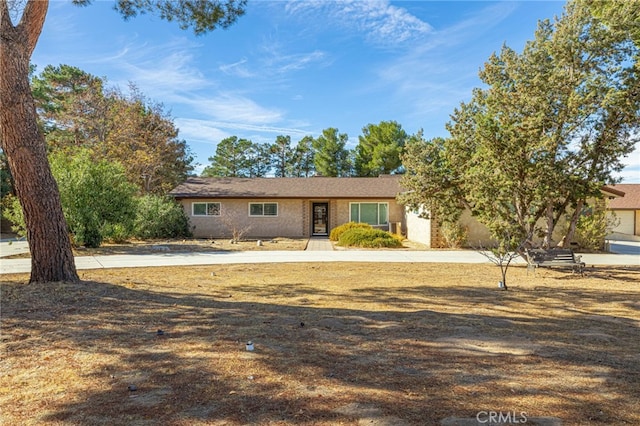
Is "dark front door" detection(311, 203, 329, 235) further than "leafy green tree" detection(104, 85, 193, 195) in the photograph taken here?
No

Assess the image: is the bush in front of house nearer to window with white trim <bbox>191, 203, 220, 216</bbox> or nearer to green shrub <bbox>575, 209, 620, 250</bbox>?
green shrub <bbox>575, 209, 620, 250</bbox>

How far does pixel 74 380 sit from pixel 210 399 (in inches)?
54.9

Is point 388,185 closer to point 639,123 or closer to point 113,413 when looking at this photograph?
point 639,123

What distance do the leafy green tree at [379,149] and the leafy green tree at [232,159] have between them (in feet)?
47.5

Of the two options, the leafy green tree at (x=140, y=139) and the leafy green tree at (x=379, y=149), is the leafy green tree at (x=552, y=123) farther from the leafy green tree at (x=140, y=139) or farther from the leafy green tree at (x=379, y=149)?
the leafy green tree at (x=379, y=149)

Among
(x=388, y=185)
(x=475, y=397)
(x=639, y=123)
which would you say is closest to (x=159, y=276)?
(x=475, y=397)

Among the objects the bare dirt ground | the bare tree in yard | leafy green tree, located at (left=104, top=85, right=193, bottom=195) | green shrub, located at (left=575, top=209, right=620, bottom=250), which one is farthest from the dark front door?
the bare tree in yard

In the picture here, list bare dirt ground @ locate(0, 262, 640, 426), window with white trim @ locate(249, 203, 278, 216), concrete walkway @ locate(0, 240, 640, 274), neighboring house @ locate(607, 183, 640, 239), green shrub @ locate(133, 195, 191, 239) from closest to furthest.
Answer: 1. bare dirt ground @ locate(0, 262, 640, 426)
2. concrete walkway @ locate(0, 240, 640, 274)
3. green shrub @ locate(133, 195, 191, 239)
4. window with white trim @ locate(249, 203, 278, 216)
5. neighboring house @ locate(607, 183, 640, 239)

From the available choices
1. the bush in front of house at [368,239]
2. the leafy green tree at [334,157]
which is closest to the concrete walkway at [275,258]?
the bush in front of house at [368,239]

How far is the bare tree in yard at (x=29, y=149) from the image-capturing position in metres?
7.01

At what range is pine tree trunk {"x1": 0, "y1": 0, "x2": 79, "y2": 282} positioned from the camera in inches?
276

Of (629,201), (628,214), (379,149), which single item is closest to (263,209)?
(379,149)

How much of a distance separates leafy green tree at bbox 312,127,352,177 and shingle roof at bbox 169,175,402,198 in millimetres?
18005

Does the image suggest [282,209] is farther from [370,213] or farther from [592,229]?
[592,229]
